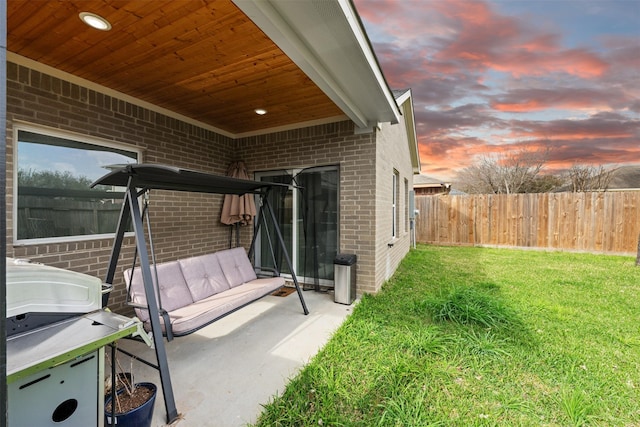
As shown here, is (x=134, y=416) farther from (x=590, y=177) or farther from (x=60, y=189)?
(x=590, y=177)

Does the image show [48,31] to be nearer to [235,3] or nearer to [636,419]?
[235,3]

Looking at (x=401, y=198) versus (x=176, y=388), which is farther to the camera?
(x=401, y=198)

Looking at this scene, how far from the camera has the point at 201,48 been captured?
2611 mm

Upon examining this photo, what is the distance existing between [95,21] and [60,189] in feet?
6.66

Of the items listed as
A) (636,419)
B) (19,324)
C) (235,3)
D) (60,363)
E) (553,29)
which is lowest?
(636,419)

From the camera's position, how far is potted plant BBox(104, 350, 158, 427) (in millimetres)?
1645

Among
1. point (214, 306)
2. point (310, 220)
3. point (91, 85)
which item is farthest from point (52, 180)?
point (310, 220)

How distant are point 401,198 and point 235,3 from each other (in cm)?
694

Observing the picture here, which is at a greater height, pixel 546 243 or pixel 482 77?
pixel 482 77

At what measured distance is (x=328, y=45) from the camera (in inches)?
97.3

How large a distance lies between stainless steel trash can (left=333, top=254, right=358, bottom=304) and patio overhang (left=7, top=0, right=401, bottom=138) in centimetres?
232

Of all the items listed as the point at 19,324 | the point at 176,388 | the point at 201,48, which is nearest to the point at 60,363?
the point at 19,324

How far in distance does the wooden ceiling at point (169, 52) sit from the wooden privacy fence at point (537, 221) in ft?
29.5

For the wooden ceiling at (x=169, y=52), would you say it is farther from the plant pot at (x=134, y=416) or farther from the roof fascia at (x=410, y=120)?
the roof fascia at (x=410, y=120)
